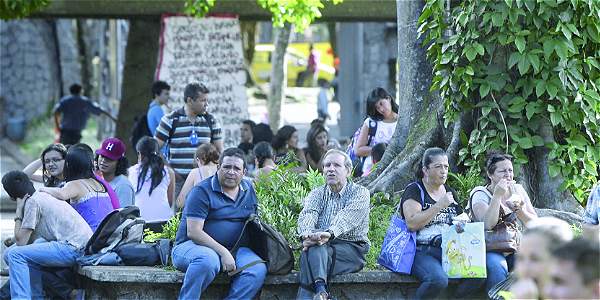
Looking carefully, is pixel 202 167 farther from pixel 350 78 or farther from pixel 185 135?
pixel 350 78

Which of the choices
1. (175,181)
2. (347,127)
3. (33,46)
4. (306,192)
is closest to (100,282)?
(306,192)

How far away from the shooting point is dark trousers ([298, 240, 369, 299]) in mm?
10398

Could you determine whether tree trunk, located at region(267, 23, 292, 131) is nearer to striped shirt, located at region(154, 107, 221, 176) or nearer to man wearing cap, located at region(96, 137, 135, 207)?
striped shirt, located at region(154, 107, 221, 176)

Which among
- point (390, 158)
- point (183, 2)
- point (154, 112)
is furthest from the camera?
point (183, 2)

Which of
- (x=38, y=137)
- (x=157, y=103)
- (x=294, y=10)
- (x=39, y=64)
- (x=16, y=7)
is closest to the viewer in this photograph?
(x=16, y=7)

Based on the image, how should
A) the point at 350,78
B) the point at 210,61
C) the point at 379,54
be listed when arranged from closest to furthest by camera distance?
the point at 210,61
the point at 350,78
the point at 379,54

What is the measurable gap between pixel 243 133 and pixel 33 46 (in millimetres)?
15202

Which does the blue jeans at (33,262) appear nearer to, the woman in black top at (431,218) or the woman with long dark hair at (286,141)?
the woman in black top at (431,218)

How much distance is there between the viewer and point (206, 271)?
10.3m

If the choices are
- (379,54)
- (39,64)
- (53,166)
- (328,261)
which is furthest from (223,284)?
(39,64)

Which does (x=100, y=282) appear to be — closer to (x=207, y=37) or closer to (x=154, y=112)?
(x=154, y=112)

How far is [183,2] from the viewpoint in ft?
61.5

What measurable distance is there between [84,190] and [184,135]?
279cm

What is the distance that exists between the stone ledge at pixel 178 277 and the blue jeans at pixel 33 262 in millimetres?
499
